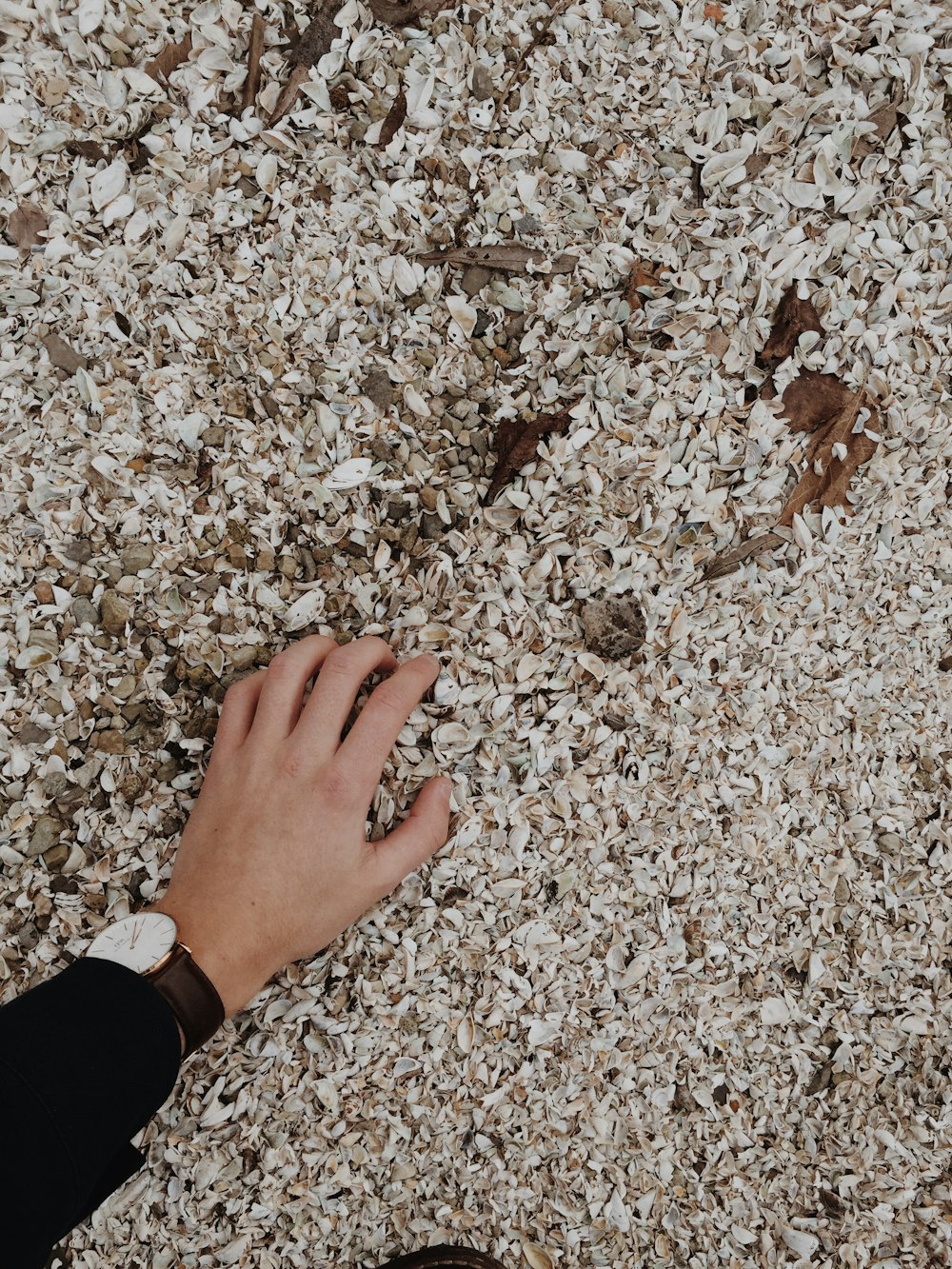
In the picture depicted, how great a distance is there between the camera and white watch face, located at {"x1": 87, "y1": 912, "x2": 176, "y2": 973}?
1363mm

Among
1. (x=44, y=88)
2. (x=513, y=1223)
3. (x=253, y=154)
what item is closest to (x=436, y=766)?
(x=513, y=1223)

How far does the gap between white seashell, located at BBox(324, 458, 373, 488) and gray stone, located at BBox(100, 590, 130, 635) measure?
393 mm

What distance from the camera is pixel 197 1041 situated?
4.48ft

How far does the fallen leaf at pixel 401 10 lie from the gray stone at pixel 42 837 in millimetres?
1454

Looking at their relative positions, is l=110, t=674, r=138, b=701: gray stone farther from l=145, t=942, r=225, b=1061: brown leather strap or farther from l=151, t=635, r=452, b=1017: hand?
l=145, t=942, r=225, b=1061: brown leather strap

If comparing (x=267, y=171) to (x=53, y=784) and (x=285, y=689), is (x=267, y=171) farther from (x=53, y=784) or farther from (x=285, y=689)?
(x=53, y=784)

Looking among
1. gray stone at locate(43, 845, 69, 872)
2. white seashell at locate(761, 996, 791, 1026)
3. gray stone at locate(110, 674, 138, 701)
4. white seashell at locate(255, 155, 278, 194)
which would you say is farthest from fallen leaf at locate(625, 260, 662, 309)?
gray stone at locate(43, 845, 69, 872)

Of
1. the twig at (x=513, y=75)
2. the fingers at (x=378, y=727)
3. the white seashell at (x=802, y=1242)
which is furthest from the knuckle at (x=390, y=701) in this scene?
the white seashell at (x=802, y=1242)

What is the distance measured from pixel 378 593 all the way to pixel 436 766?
31 cm

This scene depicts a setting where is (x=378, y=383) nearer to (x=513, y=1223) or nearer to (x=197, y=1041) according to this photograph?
(x=197, y=1041)

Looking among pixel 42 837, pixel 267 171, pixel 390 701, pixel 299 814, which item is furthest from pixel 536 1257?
pixel 267 171

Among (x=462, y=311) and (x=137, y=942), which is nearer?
(x=137, y=942)

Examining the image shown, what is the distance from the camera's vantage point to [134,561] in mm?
1503

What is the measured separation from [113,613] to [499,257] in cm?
89
